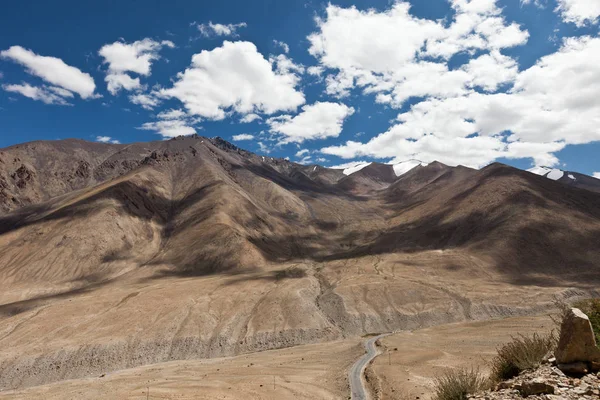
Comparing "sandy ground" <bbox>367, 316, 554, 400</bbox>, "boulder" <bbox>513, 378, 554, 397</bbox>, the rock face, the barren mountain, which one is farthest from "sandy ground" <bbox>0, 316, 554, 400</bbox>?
"boulder" <bbox>513, 378, 554, 397</bbox>

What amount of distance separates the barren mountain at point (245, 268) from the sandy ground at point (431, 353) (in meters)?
10.9

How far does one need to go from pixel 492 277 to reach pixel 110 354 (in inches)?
3401

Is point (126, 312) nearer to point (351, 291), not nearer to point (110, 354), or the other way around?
point (110, 354)

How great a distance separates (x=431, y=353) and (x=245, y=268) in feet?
261

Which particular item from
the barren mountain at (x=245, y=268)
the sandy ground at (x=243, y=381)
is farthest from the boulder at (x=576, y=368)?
the barren mountain at (x=245, y=268)

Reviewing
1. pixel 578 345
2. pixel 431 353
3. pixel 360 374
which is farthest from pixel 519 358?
pixel 431 353

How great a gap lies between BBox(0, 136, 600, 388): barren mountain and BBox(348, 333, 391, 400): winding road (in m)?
18.2

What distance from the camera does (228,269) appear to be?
11819 cm

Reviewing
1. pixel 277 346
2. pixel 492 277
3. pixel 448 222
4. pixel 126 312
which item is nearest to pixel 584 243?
pixel 492 277

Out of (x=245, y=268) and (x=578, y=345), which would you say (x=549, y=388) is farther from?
(x=245, y=268)

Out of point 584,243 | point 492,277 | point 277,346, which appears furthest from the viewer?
point 584,243

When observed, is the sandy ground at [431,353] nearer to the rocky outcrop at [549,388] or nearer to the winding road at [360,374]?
the winding road at [360,374]

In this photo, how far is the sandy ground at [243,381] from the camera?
1267 inches

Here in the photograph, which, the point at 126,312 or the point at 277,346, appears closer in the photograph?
the point at 277,346
